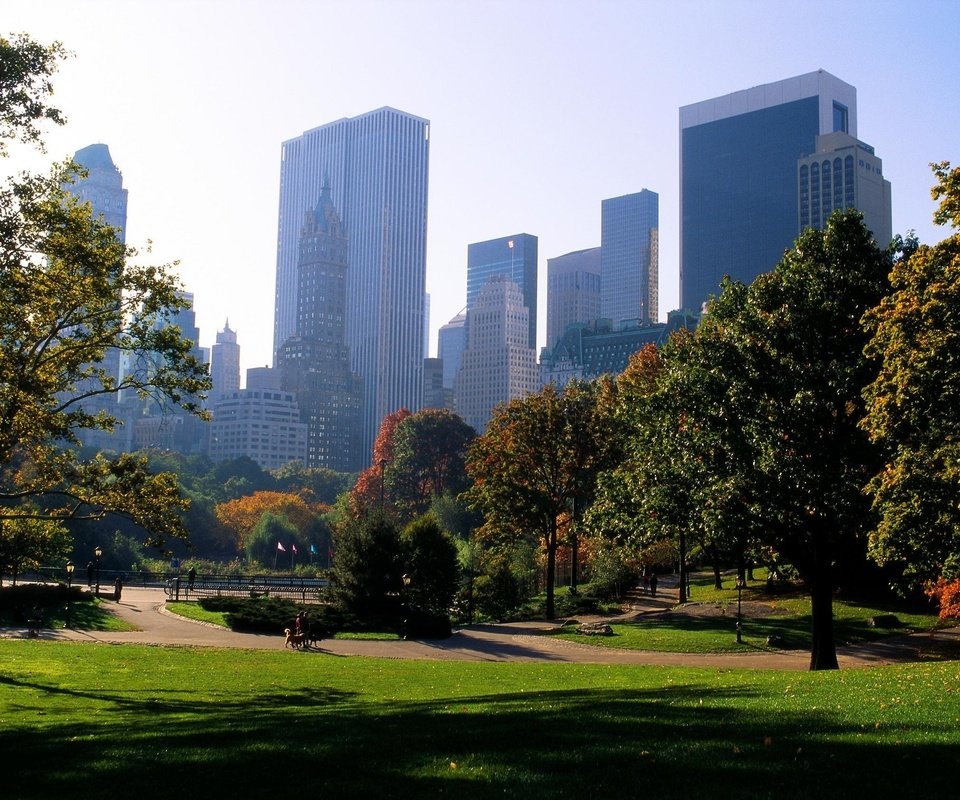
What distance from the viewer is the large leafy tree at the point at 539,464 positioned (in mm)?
53906

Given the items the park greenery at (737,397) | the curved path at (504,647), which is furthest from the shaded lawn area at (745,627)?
the park greenery at (737,397)

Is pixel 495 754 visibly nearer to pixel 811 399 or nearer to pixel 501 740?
pixel 501 740

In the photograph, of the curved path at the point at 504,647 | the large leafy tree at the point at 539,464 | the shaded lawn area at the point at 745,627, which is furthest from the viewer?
the large leafy tree at the point at 539,464

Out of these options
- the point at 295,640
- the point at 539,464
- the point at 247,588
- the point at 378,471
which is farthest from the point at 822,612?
the point at 378,471

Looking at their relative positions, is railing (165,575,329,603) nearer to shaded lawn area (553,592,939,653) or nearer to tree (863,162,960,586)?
shaded lawn area (553,592,939,653)

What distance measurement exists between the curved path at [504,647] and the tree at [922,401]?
884 centimetres

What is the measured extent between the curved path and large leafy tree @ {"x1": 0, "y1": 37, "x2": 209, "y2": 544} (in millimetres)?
13126

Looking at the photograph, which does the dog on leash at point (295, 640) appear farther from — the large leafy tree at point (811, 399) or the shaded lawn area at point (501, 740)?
the large leafy tree at point (811, 399)

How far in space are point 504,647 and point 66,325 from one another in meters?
22.1

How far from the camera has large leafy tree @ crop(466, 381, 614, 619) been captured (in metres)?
53.9

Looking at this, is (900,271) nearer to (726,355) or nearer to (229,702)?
(726,355)

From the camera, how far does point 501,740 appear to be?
1295 centimetres

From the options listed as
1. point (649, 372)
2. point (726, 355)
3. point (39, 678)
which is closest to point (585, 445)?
point (649, 372)

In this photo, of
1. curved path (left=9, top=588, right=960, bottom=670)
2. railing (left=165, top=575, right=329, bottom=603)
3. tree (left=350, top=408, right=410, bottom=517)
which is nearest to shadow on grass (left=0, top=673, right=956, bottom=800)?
curved path (left=9, top=588, right=960, bottom=670)
